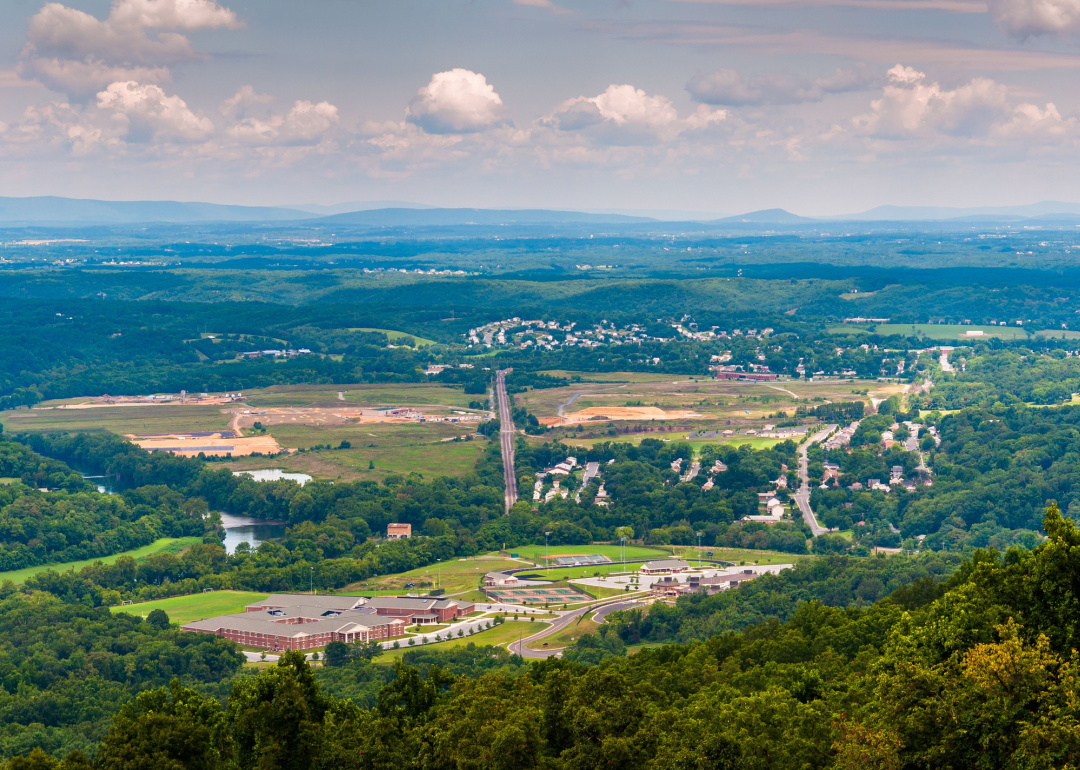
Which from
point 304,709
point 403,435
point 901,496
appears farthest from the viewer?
point 403,435

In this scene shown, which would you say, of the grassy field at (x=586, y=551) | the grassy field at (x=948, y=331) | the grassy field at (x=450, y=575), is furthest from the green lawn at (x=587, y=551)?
the grassy field at (x=948, y=331)

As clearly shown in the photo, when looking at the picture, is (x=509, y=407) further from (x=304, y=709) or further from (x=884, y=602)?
(x=304, y=709)

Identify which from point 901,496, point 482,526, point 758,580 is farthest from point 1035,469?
point 482,526

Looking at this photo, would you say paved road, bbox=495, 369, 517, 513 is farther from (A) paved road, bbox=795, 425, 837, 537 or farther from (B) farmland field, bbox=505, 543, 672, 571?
(A) paved road, bbox=795, 425, 837, 537

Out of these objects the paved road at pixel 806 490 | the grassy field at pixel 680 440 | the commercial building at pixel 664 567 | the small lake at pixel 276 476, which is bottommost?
the paved road at pixel 806 490

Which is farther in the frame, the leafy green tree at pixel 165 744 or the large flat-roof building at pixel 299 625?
the large flat-roof building at pixel 299 625

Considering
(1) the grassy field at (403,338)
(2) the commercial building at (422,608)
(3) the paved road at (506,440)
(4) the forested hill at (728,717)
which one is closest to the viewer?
(4) the forested hill at (728,717)

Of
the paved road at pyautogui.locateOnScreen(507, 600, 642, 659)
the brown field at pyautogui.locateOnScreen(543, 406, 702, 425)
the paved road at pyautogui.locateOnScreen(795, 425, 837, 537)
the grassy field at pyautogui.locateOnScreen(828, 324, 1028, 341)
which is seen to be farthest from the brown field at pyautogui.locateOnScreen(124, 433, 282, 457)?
the grassy field at pyautogui.locateOnScreen(828, 324, 1028, 341)

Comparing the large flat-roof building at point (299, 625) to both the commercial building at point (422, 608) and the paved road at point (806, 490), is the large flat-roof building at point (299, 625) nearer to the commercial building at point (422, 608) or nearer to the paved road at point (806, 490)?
the commercial building at point (422, 608)
